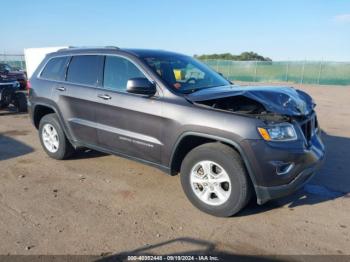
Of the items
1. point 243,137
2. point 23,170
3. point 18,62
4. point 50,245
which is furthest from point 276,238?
point 18,62

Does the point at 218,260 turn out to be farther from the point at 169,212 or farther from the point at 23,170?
the point at 23,170

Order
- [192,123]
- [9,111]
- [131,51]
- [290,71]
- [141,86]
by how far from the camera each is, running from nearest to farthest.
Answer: [192,123], [141,86], [131,51], [9,111], [290,71]

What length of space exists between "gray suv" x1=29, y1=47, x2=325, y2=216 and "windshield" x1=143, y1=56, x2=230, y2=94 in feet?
0.06

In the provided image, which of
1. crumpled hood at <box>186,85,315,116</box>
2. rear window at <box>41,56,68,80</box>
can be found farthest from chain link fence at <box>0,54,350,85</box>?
crumpled hood at <box>186,85,315,116</box>

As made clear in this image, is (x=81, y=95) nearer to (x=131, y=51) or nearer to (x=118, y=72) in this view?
(x=118, y=72)

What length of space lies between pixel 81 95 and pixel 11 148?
265cm

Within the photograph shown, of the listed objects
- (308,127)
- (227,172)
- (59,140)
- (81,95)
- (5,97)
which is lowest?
(5,97)

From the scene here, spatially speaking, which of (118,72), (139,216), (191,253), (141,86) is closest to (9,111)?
(118,72)

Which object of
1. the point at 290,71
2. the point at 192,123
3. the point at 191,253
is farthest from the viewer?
the point at 290,71

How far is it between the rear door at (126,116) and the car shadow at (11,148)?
2.30 meters

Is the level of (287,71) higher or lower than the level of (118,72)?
lower

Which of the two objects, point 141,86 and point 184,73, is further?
point 184,73

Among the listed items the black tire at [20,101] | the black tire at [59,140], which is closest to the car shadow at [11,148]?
the black tire at [59,140]

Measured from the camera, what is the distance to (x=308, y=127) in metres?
4.11
